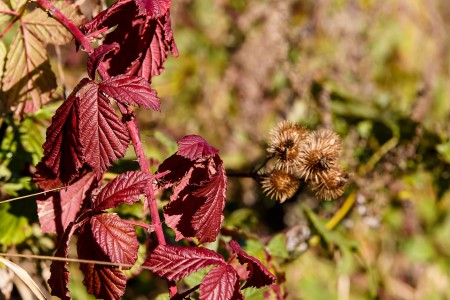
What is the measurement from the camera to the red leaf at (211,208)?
102 cm

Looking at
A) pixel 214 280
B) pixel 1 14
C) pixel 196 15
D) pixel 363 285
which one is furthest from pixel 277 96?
pixel 214 280

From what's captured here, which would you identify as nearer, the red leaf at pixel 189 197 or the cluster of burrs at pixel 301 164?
the red leaf at pixel 189 197

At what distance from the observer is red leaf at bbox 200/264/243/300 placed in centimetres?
100

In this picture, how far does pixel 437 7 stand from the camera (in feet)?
13.8

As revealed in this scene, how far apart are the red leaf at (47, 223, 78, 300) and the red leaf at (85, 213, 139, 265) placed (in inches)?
1.2

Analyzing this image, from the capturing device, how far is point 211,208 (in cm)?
103

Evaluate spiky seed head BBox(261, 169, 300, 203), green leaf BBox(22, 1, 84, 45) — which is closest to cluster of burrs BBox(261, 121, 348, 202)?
spiky seed head BBox(261, 169, 300, 203)

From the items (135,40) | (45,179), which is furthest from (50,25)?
(45,179)

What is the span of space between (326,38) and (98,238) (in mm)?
2857

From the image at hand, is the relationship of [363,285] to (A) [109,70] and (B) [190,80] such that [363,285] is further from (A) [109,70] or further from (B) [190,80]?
(A) [109,70]

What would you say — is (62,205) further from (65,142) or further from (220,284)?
(220,284)

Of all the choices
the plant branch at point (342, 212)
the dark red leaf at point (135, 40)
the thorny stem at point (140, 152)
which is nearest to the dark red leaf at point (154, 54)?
the dark red leaf at point (135, 40)

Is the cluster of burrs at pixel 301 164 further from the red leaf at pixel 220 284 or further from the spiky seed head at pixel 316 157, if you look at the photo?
the red leaf at pixel 220 284

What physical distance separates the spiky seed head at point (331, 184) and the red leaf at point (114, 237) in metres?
0.40
